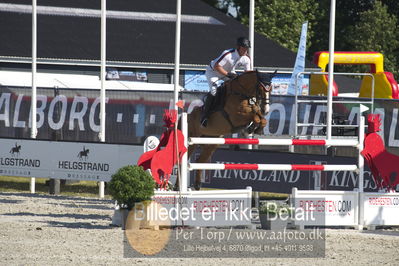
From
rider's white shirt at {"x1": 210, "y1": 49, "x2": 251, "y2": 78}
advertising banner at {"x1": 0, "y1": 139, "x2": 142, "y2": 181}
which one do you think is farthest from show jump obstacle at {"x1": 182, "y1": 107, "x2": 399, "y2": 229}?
advertising banner at {"x1": 0, "y1": 139, "x2": 142, "y2": 181}

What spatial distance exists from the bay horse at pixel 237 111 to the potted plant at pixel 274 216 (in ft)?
7.83

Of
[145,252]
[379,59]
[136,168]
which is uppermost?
[379,59]

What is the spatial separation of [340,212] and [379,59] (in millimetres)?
18538

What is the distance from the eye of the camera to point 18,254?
424 inches

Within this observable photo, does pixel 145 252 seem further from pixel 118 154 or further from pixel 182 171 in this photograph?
pixel 118 154

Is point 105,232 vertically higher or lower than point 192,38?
lower

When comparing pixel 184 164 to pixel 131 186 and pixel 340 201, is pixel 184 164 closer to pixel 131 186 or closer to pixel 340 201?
pixel 131 186

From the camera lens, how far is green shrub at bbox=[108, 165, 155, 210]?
42.4ft

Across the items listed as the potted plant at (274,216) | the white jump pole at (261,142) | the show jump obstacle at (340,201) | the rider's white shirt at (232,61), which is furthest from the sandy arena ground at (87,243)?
the rider's white shirt at (232,61)

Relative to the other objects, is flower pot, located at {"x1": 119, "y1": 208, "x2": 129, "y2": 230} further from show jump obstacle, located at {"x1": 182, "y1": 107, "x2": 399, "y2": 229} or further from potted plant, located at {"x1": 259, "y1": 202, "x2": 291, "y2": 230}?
potted plant, located at {"x1": 259, "y1": 202, "x2": 291, "y2": 230}

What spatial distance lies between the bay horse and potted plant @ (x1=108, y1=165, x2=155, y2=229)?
9.96 ft

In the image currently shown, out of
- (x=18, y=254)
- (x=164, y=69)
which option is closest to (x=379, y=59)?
(x=164, y=69)

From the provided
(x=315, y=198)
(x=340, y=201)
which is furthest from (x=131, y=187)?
(x=340, y=201)

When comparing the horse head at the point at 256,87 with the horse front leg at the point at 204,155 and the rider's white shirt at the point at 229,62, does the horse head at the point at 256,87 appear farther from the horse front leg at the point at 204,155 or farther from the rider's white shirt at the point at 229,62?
the horse front leg at the point at 204,155
